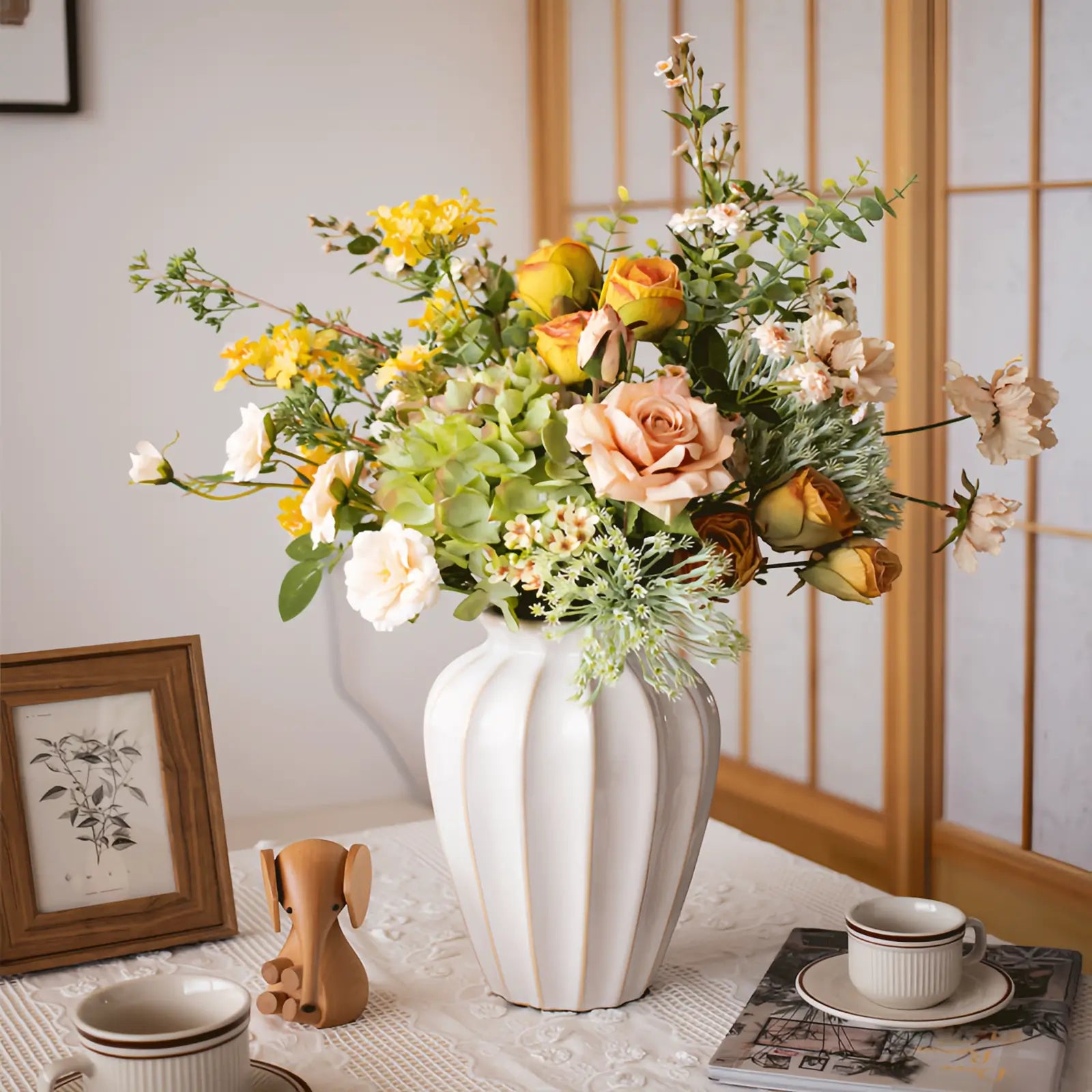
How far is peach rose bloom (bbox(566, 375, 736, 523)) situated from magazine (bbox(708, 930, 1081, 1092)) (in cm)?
36

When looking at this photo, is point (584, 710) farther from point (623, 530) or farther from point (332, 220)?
point (332, 220)

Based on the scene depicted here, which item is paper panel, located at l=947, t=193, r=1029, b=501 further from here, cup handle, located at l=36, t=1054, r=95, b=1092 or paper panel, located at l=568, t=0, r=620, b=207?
cup handle, located at l=36, t=1054, r=95, b=1092

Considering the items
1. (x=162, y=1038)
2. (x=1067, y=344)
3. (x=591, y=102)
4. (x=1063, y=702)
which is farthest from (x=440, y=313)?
(x=591, y=102)

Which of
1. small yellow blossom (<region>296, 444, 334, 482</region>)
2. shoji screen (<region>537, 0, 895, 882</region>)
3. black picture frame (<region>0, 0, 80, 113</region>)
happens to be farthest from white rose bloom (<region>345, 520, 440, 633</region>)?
black picture frame (<region>0, 0, 80, 113</region>)

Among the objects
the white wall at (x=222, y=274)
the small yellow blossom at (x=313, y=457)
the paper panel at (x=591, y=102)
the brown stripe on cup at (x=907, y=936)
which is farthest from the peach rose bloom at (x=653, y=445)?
the paper panel at (x=591, y=102)

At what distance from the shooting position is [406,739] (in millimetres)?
2262

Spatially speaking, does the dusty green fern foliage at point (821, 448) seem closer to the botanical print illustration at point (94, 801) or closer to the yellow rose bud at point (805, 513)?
the yellow rose bud at point (805, 513)

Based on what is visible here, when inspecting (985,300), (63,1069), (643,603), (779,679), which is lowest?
(779,679)

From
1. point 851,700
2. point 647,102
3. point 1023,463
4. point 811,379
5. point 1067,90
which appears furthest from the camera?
point 647,102

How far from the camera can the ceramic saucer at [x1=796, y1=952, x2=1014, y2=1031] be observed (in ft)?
2.84

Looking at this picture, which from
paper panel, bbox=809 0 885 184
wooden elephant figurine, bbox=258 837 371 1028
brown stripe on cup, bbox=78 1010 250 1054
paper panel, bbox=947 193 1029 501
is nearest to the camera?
brown stripe on cup, bbox=78 1010 250 1054

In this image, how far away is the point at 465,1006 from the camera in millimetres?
983

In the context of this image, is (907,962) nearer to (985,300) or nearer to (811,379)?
(811,379)

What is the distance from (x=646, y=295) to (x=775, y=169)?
44.1 inches
